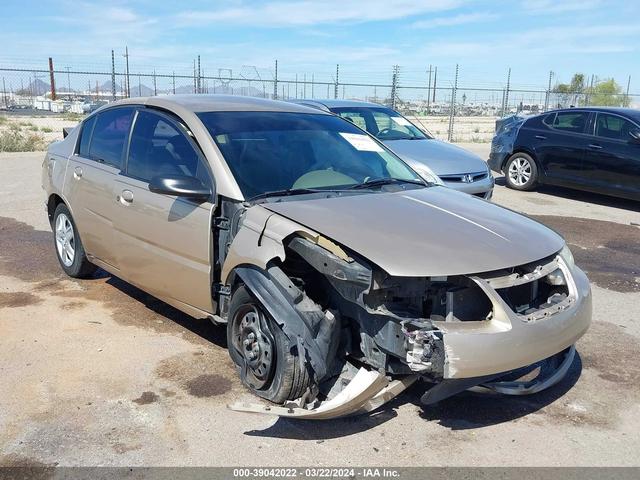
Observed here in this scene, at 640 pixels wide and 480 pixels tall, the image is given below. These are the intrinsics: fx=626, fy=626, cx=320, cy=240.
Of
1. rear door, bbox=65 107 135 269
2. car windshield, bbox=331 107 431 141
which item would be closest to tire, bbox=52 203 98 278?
rear door, bbox=65 107 135 269

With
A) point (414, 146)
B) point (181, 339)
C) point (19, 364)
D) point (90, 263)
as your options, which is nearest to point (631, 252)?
point (414, 146)

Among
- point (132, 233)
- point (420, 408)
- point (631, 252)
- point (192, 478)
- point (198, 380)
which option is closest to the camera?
point (192, 478)

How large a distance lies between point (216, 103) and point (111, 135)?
3.53 ft

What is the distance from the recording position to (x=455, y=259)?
3223mm

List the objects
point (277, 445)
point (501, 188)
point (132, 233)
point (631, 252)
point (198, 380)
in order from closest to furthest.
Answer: point (277, 445) < point (198, 380) < point (132, 233) < point (631, 252) < point (501, 188)

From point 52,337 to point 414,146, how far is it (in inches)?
234

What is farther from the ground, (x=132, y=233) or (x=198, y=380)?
(x=132, y=233)

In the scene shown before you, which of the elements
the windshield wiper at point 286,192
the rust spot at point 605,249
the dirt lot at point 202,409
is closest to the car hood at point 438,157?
the rust spot at point 605,249

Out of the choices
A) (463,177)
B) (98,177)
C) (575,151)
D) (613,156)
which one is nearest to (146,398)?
(98,177)

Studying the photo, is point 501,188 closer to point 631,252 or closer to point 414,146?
point 414,146

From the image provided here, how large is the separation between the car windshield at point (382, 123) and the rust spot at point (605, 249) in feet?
7.78

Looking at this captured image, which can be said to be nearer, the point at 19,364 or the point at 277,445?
the point at 277,445

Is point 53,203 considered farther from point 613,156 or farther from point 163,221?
point 613,156

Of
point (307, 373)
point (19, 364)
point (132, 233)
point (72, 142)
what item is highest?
point (72, 142)
